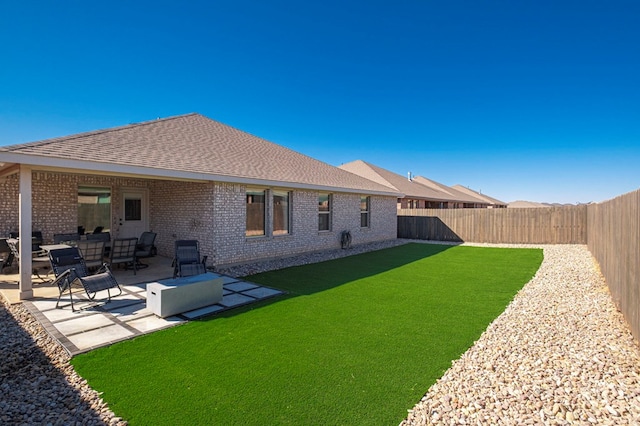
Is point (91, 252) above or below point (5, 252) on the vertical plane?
above

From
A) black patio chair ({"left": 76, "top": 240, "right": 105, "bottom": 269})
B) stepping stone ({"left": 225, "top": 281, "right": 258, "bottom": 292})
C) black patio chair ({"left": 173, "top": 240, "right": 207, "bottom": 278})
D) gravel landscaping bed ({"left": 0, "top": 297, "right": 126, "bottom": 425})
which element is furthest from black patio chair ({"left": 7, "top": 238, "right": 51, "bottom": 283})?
stepping stone ({"left": 225, "top": 281, "right": 258, "bottom": 292})

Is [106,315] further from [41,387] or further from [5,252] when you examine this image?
[5,252]

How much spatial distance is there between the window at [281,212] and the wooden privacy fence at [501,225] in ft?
36.2

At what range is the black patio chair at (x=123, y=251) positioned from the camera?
780cm

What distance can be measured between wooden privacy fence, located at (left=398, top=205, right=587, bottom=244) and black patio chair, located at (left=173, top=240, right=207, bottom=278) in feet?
49.6

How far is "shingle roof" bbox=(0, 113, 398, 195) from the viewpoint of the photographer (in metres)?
6.53

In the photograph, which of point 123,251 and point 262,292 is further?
point 123,251

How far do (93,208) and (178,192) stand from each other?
295 cm

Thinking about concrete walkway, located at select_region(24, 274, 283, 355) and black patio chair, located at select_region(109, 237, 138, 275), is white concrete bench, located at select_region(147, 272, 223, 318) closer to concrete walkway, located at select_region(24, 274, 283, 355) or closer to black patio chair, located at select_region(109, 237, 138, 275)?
concrete walkway, located at select_region(24, 274, 283, 355)

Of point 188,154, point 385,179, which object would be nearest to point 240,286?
point 188,154

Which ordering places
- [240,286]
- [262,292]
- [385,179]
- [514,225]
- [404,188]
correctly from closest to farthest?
[262,292]
[240,286]
[514,225]
[385,179]
[404,188]

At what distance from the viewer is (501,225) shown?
17.5 m

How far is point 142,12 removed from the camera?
34.1ft

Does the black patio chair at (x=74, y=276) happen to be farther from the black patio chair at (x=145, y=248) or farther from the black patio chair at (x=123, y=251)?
the black patio chair at (x=145, y=248)
